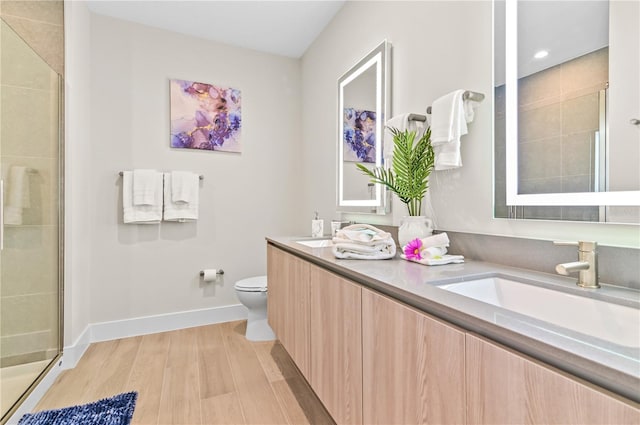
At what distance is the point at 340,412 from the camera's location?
1.10 m

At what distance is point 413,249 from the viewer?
1212 mm

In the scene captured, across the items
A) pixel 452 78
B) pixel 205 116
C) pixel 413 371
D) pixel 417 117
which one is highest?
pixel 205 116

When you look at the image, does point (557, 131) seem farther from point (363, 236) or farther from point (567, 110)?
point (363, 236)

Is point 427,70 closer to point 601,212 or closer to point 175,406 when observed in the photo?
point 601,212

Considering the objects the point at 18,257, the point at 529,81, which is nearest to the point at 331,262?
the point at 529,81

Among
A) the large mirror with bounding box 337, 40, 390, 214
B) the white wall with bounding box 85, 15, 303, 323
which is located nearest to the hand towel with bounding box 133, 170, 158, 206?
the white wall with bounding box 85, 15, 303, 323

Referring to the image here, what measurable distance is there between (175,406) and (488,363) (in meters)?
1.61

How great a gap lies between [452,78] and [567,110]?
19.5 inches

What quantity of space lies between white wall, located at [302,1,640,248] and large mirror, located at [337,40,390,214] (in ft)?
A: 0.25

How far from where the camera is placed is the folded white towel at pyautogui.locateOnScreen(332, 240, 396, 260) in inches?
48.4

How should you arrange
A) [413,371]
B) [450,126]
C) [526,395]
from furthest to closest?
[450,126], [413,371], [526,395]

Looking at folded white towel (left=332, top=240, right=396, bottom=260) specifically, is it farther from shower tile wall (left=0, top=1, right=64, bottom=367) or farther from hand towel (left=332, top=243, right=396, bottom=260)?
shower tile wall (left=0, top=1, right=64, bottom=367)

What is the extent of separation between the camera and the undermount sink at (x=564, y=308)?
2.24 ft

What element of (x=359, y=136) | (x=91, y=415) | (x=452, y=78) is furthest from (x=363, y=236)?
(x=91, y=415)
